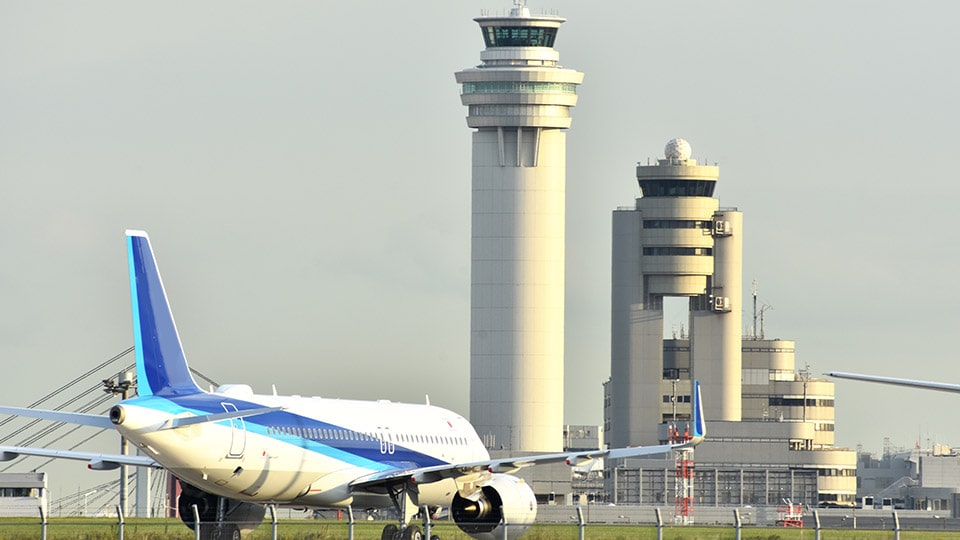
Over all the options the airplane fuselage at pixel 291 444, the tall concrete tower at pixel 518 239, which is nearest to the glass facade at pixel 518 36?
the tall concrete tower at pixel 518 239

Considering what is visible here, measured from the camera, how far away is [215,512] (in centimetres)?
5547

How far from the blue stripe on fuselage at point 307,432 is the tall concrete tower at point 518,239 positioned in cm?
10924

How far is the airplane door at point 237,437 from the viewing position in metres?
51.4

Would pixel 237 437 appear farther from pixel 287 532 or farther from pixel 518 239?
pixel 518 239

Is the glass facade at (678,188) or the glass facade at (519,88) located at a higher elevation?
the glass facade at (519,88)

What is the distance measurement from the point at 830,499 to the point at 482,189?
4902cm

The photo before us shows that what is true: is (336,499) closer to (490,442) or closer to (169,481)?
(169,481)

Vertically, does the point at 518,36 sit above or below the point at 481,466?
above

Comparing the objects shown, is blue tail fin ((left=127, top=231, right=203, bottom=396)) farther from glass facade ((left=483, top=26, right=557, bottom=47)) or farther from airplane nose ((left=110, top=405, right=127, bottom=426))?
glass facade ((left=483, top=26, right=557, bottom=47))

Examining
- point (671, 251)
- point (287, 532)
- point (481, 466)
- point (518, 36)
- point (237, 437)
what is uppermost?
point (518, 36)

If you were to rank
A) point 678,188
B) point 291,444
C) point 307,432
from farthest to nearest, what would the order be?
1. point 678,188
2. point 307,432
3. point 291,444

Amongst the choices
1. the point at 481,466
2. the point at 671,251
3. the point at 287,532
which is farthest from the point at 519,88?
the point at 481,466

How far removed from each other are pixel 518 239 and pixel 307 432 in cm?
11634

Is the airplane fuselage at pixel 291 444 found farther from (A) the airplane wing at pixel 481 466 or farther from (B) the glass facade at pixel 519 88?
(B) the glass facade at pixel 519 88
